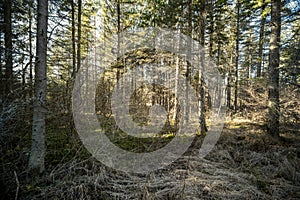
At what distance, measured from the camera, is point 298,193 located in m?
2.95

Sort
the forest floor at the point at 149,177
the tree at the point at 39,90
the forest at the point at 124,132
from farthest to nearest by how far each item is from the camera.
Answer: the tree at the point at 39,90 < the forest at the point at 124,132 < the forest floor at the point at 149,177

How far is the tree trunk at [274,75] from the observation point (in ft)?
18.8

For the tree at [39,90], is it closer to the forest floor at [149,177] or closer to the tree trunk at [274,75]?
the forest floor at [149,177]

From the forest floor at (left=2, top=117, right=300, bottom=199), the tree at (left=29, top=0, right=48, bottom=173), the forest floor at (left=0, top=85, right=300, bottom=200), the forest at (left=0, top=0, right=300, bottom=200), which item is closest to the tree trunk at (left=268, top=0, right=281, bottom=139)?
the forest at (left=0, top=0, right=300, bottom=200)

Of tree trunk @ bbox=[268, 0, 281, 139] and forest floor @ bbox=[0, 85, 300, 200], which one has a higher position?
tree trunk @ bbox=[268, 0, 281, 139]

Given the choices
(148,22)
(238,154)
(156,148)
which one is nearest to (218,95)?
(148,22)

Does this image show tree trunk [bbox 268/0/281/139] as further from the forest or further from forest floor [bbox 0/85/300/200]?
forest floor [bbox 0/85/300/200]

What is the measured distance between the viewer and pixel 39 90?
9.68ft

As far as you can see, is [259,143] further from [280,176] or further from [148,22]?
[148,22]

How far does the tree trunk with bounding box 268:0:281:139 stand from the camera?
18.8 feet

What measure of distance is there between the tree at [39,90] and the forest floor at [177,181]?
34 centimetres

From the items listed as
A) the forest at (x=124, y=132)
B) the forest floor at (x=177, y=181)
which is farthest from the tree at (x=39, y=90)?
the forest floor at (x=177, y=181)

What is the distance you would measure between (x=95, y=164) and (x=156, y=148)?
5.82 feet

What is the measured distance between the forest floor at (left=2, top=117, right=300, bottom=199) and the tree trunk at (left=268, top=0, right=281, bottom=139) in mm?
1641
